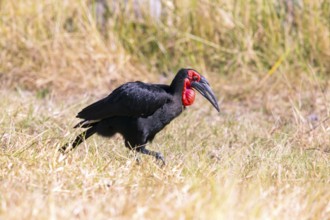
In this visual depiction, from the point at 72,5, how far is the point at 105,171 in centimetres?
446

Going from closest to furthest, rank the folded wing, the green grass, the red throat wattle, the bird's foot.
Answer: the green grass < the bird's foot < the folded wing < the red throat wattle

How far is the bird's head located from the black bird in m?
0.04

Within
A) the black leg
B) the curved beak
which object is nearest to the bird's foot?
the black leg

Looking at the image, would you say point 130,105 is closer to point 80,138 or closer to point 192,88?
point 80,138

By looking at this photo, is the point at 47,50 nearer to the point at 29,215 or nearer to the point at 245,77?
the point at 245,77

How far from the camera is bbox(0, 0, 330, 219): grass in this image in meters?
3.44

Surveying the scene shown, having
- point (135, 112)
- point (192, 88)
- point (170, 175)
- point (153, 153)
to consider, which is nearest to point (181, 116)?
point (192, 88)

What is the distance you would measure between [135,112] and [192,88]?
1.58ft

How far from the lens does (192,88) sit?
539 cm

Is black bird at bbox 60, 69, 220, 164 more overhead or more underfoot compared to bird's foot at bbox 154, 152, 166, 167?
more overhead

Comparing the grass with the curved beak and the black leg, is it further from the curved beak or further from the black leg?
the curved beak

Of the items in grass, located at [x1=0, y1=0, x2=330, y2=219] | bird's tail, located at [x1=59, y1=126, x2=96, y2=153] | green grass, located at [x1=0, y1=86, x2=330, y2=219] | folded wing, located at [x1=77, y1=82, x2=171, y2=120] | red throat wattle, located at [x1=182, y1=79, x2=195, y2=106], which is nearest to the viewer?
green grass, located at [x1=0, y1=86, x2=330, y2=219]

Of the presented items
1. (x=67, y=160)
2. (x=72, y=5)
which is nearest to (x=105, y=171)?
(x=67, y=160)

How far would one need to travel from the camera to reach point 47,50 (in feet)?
26.1
